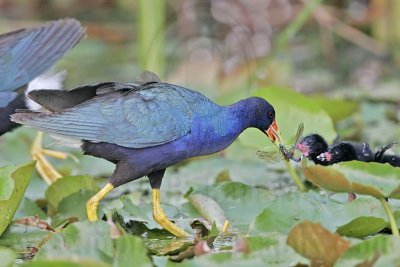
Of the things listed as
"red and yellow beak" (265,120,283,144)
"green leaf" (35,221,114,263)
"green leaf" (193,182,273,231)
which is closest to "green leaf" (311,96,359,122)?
"green leaf" (193,182,273,231)

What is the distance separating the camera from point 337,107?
5.37 meters

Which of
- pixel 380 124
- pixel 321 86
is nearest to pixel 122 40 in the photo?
pixel 321 86

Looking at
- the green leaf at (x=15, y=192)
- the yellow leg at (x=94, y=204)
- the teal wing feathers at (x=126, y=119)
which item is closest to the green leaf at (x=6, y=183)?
the green leaf at (x=15, y=192)

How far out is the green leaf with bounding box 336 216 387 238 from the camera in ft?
10.7

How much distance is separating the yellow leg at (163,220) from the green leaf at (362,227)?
0.65 metres

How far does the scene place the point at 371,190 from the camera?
2.99 m

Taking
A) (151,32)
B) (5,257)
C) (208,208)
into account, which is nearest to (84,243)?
(5,257)

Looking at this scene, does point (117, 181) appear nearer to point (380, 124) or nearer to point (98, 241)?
point (98, 241)

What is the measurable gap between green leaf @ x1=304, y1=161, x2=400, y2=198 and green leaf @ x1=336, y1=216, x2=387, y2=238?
6.4 inches

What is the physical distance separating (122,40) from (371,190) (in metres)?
5.58

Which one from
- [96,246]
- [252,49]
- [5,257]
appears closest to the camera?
[5,257]

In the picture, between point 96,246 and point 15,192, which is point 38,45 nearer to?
point 15,192

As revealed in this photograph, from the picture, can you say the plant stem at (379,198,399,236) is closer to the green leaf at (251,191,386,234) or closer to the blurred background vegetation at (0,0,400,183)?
the green leaf at (251,191,386,234)

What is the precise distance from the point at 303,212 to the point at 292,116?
1091 millimetres
